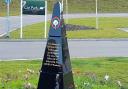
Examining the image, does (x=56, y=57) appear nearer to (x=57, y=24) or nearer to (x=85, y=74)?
(x=57, y=24)

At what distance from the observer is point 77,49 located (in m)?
20.7

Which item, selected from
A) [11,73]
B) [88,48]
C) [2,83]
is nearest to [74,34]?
[88,48]

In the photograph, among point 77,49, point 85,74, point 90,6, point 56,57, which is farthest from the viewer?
point 90,6

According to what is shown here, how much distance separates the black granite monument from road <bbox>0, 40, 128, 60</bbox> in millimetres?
8599

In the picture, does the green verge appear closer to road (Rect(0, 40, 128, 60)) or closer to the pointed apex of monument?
road (Rect(0, 40, 128, 60))

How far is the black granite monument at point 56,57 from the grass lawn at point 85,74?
4.21ft

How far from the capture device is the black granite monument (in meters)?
8.24

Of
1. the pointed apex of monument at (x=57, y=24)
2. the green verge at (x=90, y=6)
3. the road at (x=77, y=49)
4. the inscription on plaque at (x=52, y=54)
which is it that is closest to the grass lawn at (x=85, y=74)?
the inscription on plaque at (x=52, y=54)

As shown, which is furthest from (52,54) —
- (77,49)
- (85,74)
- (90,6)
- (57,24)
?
(90,6)

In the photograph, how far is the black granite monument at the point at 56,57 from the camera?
27.0 feet

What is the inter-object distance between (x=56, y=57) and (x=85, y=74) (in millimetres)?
3597

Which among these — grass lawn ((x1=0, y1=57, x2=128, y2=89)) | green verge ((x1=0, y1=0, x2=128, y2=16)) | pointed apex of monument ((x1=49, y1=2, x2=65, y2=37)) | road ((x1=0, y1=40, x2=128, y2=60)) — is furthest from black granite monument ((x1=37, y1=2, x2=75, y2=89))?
green verge ((x1=0, y1=0, x2=128, y2=16))

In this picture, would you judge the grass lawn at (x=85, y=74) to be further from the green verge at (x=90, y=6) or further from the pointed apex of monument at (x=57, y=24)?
the green verge at (x=90, y=6)

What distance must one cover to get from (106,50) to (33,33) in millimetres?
9364
